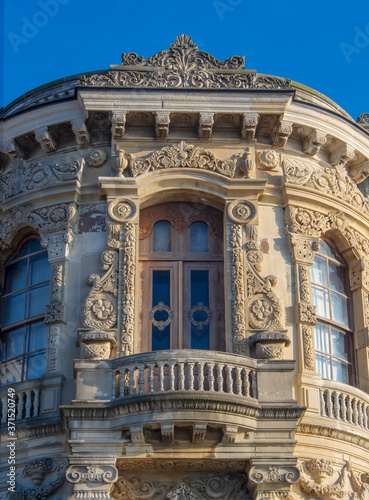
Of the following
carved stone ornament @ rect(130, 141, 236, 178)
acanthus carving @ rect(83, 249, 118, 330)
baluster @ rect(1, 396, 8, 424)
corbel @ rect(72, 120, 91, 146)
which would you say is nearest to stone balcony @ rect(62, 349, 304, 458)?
acanthus carving @ rect(83, 249, 118, 330)

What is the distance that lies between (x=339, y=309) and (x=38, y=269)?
5.71 metres

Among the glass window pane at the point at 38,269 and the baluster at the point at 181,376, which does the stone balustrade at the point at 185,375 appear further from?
the glass window pane at the point at 38,269

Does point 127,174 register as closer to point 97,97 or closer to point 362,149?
point 97,97

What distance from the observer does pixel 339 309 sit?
2052 cm

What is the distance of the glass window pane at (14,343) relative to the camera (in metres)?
19.9

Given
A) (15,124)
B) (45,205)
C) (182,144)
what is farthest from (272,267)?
(15,124)

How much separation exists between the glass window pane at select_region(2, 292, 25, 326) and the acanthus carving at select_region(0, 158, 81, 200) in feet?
6.45

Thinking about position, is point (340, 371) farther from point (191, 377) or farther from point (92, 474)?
point (92, 474)

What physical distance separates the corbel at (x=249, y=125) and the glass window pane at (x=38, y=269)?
4.39 meters

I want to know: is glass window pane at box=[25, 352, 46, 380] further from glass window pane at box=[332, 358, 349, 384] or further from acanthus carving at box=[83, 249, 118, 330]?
glass window pane at box=[332, 358, 349, 384]

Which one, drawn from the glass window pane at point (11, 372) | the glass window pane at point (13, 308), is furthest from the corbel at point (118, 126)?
the glass window pane at point (11, 372)

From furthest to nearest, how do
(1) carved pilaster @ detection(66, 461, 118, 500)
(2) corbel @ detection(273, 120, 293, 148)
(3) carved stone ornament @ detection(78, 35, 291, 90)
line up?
(2) corbel @ detection(273, 120, 293, 148), (3) carved stone ornament @ detection(78, 35, 291, 90), (1) carved pilaster @ detection(66, 461, 118, 500)

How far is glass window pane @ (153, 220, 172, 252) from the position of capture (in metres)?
19.9

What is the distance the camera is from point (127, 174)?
20031mm
